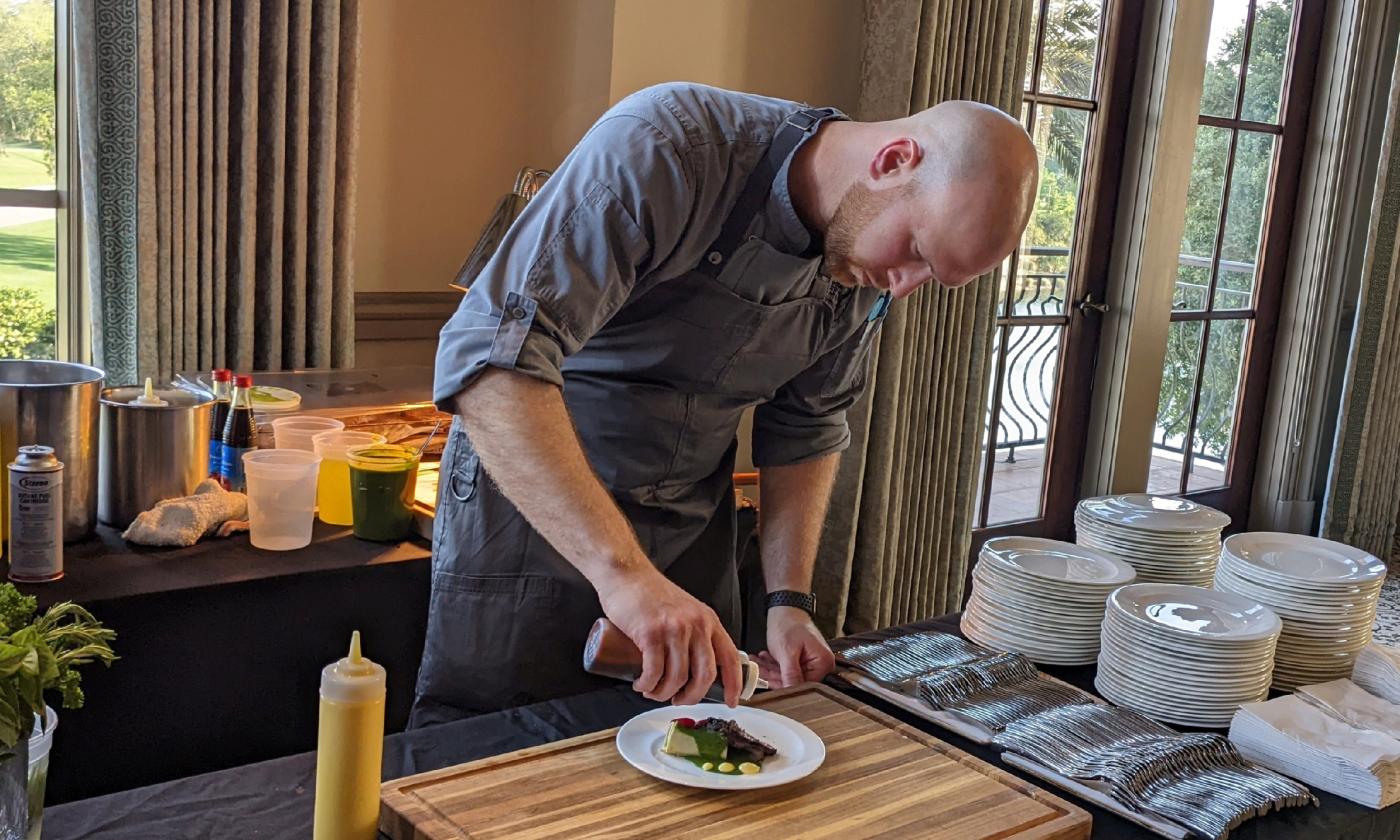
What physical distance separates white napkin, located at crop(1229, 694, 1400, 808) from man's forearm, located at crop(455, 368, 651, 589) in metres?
0.75

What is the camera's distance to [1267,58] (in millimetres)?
4613

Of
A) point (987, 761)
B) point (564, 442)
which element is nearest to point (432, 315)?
point (564, 442)

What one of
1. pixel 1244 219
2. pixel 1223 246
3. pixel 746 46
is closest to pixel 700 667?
pixel 746 46

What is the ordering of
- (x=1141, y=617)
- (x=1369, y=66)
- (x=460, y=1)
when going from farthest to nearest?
(x=1369, y=66)
(x=460, y=1)
(x=1141, y=617)

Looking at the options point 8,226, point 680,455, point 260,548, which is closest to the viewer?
point 680,455

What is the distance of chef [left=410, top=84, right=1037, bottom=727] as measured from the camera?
52.8 inches

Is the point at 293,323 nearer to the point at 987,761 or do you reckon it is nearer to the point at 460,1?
the point at 460,1

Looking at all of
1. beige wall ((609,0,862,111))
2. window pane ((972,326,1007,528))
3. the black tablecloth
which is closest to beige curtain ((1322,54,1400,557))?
window pane ((972,326,1007,528))

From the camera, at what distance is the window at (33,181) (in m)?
2.70

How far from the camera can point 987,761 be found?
140cm

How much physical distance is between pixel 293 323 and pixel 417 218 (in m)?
0.52

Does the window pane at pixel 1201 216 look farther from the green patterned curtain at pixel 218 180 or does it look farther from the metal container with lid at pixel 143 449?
the metal container with lid at pixel 143 449

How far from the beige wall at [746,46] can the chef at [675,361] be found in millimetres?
1319

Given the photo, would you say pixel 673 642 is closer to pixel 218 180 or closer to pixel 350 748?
pixel 350 748
